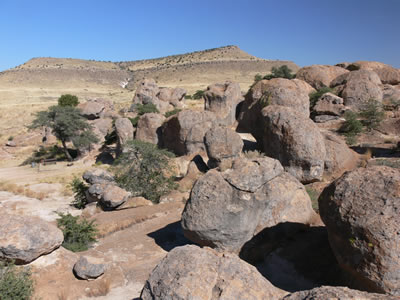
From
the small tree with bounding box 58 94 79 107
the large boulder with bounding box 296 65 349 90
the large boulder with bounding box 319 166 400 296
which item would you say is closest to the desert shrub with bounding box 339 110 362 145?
the large boulder with bounding box 296 65 349 90

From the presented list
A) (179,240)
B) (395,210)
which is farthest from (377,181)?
(179,240)

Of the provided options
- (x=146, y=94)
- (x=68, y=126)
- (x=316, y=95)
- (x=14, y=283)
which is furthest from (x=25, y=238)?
(x=146, y=94)

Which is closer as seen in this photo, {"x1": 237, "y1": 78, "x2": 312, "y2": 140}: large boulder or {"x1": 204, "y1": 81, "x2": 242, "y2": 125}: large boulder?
{"x1": 237, "y1": 78, "x2": 312, "y2": 140}: large boulder

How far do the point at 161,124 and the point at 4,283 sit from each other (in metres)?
19.1

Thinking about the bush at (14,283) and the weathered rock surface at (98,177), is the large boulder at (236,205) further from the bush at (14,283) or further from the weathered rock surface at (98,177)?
the weathered rock surface at (98,177)

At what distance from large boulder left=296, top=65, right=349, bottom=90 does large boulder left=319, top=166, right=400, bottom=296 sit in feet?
84.6

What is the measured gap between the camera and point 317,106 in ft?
79.0

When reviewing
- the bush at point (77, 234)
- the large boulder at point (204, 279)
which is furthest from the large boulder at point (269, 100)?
the large boulder at point (204, 279)

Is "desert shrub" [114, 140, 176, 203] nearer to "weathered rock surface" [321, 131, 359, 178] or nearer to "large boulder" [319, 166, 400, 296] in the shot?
"weathered rock surface" [321, 131, 359, 178]

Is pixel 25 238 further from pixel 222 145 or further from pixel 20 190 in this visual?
pixel 20 190

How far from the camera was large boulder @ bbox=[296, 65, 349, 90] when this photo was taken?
2977 centimetres

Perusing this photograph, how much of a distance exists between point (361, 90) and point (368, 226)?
74.7 ft

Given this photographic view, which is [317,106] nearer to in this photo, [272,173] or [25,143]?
[272,173]

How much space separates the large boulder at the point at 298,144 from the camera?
13.2 metres
